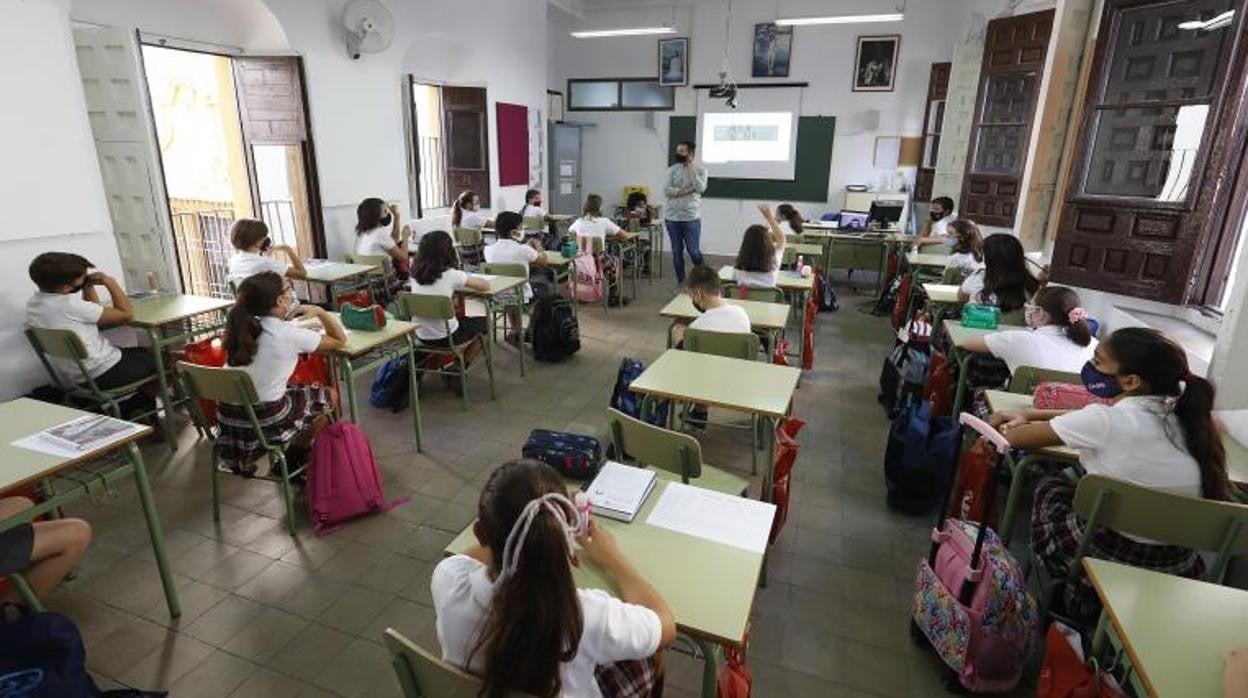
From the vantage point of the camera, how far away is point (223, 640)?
221 cm

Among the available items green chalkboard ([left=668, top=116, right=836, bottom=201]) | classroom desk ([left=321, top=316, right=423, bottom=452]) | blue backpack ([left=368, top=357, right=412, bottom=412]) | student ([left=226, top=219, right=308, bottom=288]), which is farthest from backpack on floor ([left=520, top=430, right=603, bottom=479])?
green chalkboard ([left=668, top=116, right=836, bottom=201])

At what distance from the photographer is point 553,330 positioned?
16.3 feet

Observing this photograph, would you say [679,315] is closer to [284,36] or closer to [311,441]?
[311,441]

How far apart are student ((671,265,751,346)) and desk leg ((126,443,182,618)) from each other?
229cm

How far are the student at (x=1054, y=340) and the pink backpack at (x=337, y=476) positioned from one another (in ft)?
9.53

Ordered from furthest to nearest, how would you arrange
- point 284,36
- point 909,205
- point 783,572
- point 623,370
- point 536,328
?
1. point 909,205
2. point 284,36
3. point 536,328
4. point 623,370
5. point 783,572

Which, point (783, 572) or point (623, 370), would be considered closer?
point (783, 572)

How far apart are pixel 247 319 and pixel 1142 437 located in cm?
309

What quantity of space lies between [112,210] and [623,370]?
357cm

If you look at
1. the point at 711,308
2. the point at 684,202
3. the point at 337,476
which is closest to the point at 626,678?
the point at 337,476

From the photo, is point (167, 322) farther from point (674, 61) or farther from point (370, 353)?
point (674, 61)

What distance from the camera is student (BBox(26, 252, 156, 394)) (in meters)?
3.11

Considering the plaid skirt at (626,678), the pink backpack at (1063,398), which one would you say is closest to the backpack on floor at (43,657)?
A: the plaid skirt at (626,678)

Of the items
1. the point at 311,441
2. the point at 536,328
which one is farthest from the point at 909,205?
the point at 311,441
